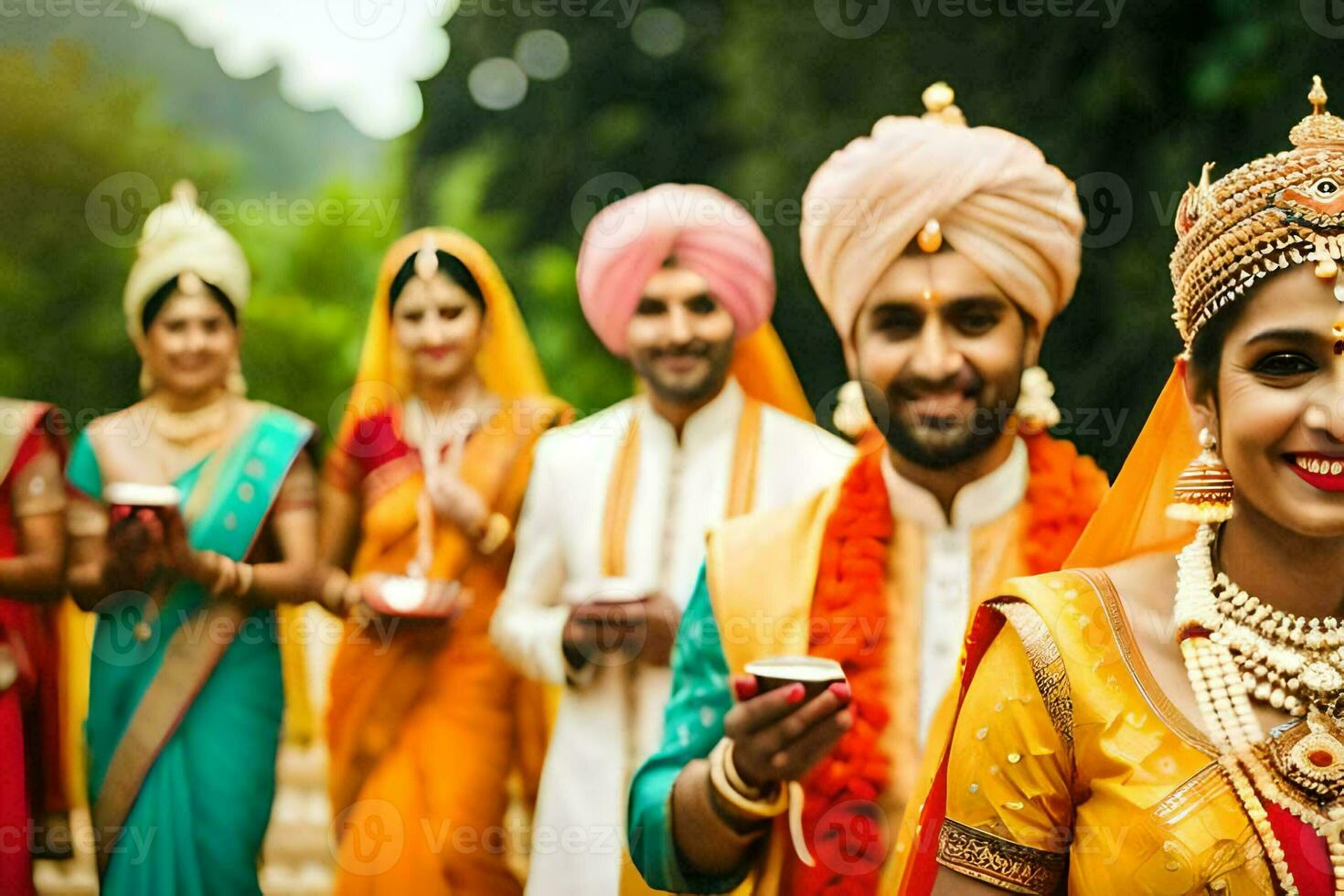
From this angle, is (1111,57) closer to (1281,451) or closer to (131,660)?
(1281,451)

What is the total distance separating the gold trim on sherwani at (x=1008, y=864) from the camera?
2.08 meters

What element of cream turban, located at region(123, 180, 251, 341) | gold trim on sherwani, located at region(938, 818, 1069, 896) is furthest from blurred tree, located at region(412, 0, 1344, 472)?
gold trim on sherwani, located at region(938, 818, 1069, 896)

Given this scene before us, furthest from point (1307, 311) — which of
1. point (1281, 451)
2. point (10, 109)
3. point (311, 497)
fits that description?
point (10, 109)

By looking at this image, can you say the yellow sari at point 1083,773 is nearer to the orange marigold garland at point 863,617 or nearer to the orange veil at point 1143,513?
the orange veil at point 1143,513

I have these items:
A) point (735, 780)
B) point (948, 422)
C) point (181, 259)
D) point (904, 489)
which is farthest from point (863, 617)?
point (181, 259)

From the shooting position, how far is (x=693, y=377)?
3895mm

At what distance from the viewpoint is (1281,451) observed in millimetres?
2107

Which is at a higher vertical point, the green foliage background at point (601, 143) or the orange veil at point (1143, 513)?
the green foliage background at point (601, 143)

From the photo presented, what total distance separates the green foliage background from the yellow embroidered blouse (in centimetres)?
213

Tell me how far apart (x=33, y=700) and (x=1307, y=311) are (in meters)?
3.27

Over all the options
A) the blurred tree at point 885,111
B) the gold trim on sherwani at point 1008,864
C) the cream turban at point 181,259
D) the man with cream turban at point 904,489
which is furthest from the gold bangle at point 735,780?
the cream turban at point 181,259

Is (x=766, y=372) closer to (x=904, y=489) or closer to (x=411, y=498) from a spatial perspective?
(x=904, y=489)

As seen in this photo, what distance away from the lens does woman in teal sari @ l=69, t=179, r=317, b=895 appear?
13.2ft

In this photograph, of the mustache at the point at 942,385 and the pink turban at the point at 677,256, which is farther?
the pink turban at the point at 677,256
